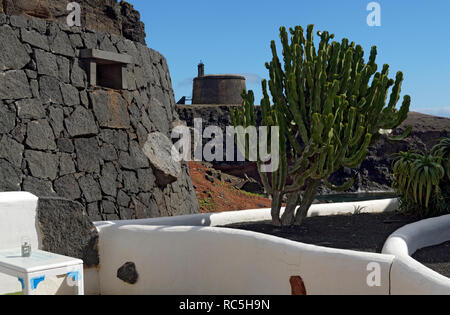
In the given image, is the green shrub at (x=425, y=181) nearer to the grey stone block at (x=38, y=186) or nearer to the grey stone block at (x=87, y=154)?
the grey stone block at (x=87, y=154)

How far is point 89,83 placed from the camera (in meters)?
10.4

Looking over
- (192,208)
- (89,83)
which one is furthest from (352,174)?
(89,83)

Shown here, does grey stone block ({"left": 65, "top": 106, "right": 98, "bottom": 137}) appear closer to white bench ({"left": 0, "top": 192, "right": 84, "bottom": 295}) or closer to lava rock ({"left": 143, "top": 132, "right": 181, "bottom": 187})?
lava rock ({"left": 143, "top": 132, "right": 181, "bottom": 187})

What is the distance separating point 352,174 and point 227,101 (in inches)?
451

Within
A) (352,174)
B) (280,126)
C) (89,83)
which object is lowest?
(352,174)

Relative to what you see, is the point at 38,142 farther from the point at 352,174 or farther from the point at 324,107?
the point at 352,174

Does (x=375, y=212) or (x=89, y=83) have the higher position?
(x=89, y=83)

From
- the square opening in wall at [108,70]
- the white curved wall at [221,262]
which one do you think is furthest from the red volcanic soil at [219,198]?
the white curved wall at [221,262]

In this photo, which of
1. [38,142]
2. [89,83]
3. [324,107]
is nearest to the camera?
[324,107]

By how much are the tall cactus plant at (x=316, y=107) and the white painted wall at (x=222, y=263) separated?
8.12 feet

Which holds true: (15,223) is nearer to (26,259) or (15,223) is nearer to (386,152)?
(26,259)

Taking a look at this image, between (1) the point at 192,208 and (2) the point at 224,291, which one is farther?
(1) the point at 192,208

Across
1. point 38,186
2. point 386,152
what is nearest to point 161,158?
point 38,186

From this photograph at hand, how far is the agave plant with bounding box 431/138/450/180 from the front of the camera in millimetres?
8688
